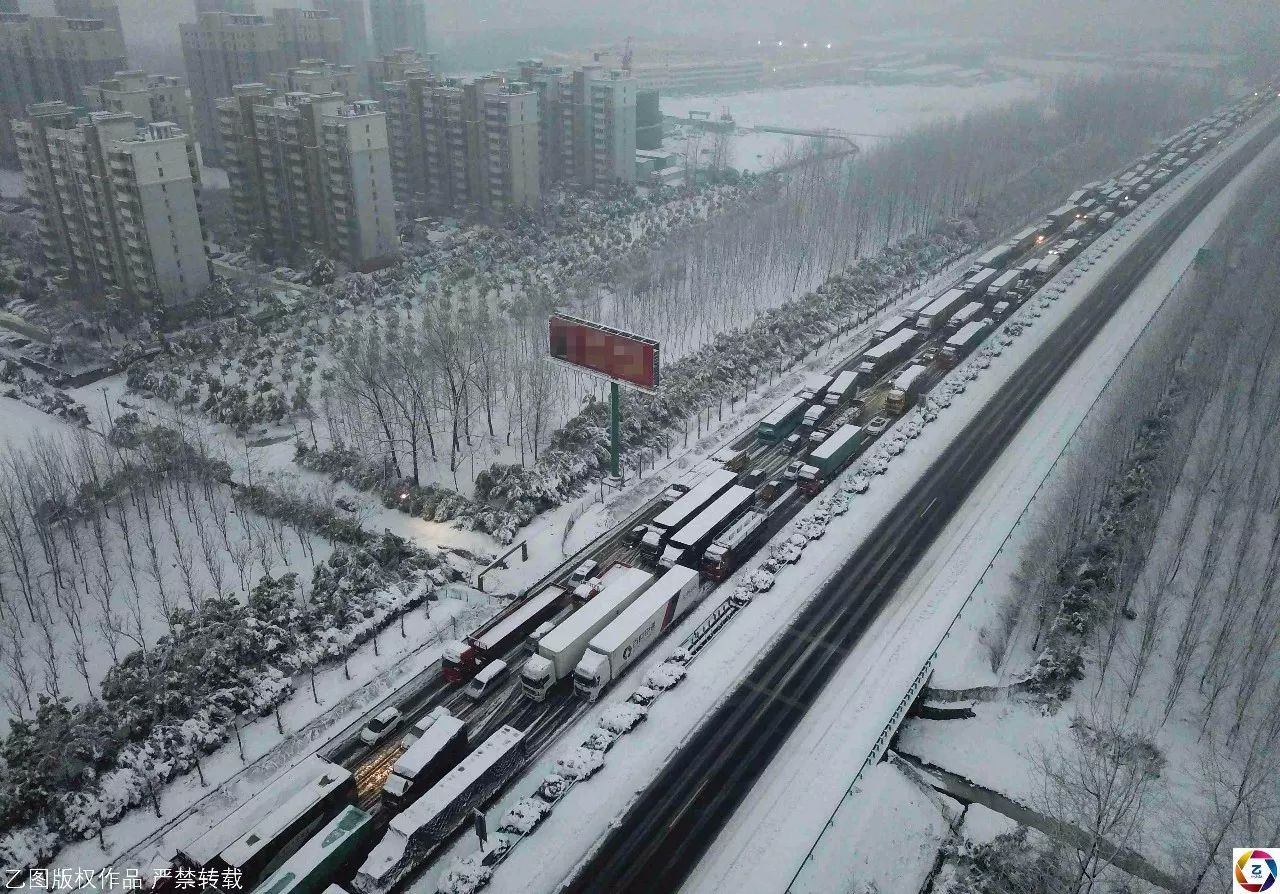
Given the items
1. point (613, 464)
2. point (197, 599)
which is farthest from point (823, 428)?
point (197, 599)

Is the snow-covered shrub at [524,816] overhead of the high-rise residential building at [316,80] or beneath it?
beneath

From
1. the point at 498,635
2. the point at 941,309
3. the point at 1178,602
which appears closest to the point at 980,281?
the point at 941,309

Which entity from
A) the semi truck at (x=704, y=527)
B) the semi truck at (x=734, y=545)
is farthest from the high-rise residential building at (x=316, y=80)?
the semi truck at (x=734, y=545)

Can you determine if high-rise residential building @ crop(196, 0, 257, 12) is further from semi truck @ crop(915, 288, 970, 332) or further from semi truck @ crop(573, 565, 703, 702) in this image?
semi truck @ crop(573, 565, 703, 702)

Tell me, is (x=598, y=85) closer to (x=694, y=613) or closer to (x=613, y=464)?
(x=613, y=464)

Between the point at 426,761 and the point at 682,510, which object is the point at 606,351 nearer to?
the point at 682,510

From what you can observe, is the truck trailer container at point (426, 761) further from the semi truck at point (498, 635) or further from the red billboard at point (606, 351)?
the red billboard at point (606, 351)
